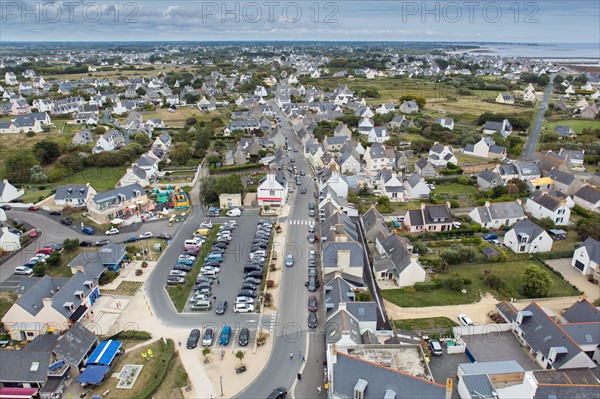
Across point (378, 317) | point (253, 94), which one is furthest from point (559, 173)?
point (253, 94)

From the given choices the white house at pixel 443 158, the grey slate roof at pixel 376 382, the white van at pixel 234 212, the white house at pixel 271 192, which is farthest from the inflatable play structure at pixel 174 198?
the white house at pixel 443 158

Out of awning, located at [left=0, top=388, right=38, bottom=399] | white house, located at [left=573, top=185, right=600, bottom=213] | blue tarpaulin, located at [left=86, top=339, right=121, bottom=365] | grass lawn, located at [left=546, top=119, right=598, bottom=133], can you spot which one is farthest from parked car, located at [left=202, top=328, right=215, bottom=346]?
grass lawn, located at [left=546, top=119, right=598, bottom=133]

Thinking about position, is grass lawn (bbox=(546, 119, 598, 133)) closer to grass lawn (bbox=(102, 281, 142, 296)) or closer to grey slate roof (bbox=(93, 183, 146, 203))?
grey slate roof (bbox=(93, 183, 146, 203))

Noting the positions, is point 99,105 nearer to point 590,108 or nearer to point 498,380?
point 498,380

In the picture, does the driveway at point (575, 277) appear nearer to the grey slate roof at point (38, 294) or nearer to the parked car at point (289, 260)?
the parked car at point (289, 260)

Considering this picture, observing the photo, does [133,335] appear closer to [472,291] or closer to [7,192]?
[472,291]

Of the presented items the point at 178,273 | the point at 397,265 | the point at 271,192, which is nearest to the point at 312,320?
the point at 397,265
